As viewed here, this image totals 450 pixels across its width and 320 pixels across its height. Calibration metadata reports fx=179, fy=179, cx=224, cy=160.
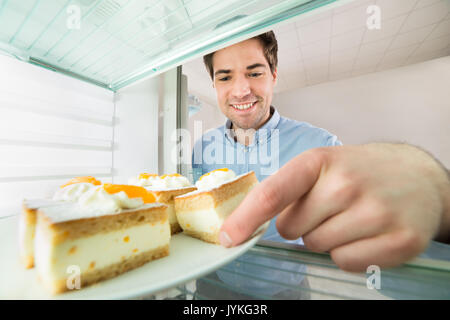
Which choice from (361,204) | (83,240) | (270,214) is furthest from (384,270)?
(83,240)

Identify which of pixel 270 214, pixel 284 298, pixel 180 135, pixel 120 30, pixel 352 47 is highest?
pixel 352 47

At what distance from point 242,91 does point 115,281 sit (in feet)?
4.21

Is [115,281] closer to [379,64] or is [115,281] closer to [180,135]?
[180,135]

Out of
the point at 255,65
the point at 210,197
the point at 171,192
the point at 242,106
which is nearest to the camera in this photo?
the point at 210,197

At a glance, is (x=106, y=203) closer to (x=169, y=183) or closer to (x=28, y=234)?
(x=28, y=234)

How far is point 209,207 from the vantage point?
0.47 meters

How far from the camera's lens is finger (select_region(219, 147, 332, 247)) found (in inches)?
13.2

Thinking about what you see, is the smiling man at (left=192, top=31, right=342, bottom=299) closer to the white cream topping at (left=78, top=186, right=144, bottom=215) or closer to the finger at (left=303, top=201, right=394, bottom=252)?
the finger at (left=303, top=201, right=394, bottom=252)

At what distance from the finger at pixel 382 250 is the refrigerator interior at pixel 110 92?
28mm

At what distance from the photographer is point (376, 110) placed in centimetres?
411

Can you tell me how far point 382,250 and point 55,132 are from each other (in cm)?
113

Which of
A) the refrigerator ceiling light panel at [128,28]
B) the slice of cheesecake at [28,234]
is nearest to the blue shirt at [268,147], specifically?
the refrigerator ceiling light panel at [128,28]

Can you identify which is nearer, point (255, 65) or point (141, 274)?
point (141, 274)

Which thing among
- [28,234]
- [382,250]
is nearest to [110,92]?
[28,234]
